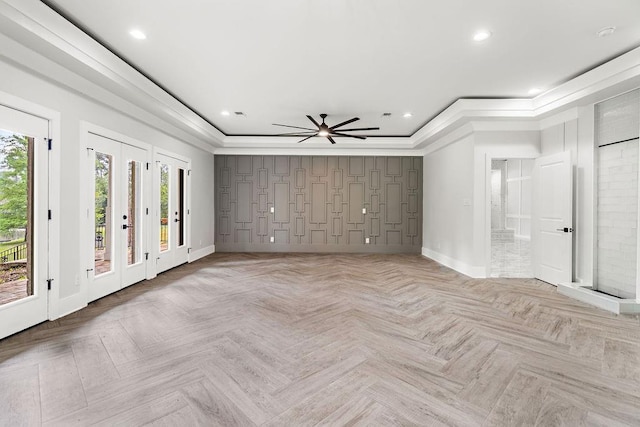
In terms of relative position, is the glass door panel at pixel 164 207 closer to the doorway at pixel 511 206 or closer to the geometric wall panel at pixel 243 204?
the geometric wall panel at pixel 243 204

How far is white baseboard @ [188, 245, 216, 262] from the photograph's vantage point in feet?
22.0

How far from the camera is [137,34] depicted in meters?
3.05

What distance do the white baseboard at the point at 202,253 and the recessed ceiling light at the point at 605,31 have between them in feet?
24.5

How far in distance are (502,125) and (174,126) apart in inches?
242

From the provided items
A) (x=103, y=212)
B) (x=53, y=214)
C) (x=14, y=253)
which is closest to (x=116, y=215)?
(x=103, y=212)

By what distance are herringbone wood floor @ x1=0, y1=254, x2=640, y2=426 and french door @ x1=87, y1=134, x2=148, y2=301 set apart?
1.23ft

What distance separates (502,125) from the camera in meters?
5.23

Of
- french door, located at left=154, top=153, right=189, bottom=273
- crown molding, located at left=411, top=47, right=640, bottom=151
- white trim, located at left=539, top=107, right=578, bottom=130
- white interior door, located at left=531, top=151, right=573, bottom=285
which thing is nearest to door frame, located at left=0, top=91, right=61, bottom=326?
french door, located at left=154, top=153, right=189, bottom=273

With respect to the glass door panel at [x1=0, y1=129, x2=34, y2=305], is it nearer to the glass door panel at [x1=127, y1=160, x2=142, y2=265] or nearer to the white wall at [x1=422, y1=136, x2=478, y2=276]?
the glass door panel at [x1=127, y1=160, x2=142, y2=265]

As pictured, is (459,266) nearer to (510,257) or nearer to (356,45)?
(510,257)

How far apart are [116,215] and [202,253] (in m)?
3.12

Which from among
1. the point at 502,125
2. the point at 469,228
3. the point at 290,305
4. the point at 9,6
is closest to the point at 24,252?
the point at 9,6

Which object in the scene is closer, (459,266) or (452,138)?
(459,266)

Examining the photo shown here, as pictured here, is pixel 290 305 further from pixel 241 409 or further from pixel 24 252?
pixel 24 252
